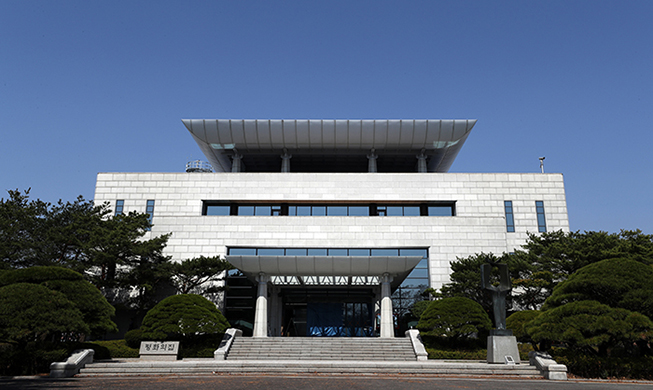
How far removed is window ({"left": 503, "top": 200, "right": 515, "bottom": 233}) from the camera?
31719 millimetres

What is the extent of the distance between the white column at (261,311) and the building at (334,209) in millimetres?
3032

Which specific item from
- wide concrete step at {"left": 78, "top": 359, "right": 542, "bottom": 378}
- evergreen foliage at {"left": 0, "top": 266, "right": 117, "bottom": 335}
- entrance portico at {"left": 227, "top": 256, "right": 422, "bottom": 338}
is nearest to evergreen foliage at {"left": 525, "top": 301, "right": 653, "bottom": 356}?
wide concrete step at {"left": 78, "top": 359, "right": 542, "bottom": 378}

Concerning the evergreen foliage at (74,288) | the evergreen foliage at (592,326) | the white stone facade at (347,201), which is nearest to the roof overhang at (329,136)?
the white stone facade at (347,201)

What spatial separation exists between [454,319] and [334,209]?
13.1 meters

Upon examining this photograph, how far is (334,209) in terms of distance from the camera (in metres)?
32.3

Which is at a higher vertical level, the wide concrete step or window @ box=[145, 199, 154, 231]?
window @ box=[145, 199, 154, 231]

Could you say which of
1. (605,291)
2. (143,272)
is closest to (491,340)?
(605,291)

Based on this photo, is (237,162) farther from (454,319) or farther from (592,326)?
(592,326)

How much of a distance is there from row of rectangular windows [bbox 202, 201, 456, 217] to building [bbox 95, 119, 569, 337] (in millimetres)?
76

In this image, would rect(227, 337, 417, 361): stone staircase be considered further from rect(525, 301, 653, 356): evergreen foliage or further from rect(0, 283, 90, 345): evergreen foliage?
rect(0, 283, 90, 345): evergreen foliage

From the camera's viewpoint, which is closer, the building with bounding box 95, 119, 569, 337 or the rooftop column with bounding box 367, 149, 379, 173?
the building with bounding box 95, 119, 569, 337

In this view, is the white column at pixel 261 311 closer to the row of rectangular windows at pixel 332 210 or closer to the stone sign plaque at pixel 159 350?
the stone sign plaque at pixel 159 350

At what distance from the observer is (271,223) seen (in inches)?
1213

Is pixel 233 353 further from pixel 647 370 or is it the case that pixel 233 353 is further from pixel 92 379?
pixel 647 370
